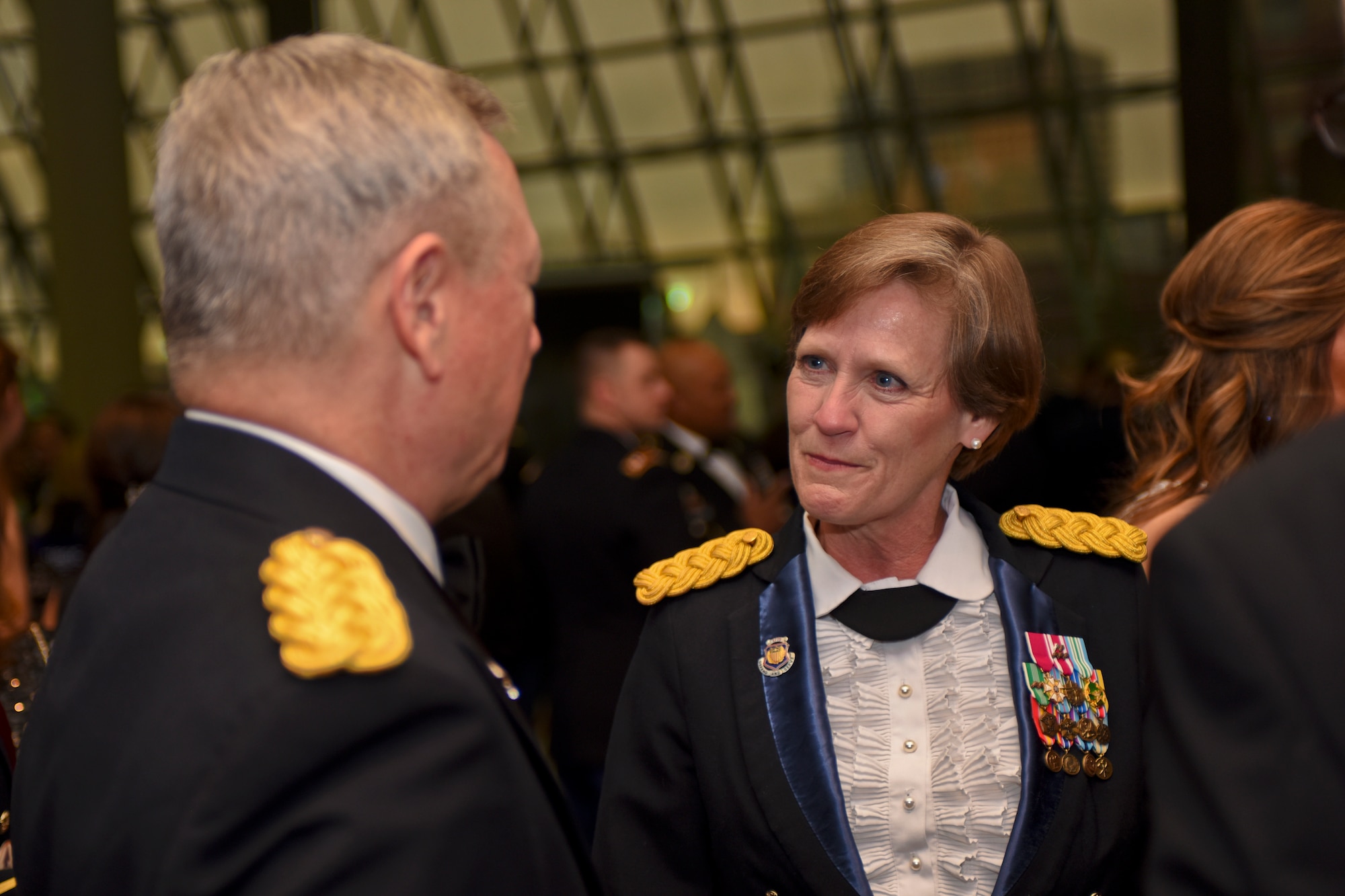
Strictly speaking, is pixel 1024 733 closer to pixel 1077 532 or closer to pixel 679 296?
pixel 1077 532

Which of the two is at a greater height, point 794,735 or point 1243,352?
point 1243,352

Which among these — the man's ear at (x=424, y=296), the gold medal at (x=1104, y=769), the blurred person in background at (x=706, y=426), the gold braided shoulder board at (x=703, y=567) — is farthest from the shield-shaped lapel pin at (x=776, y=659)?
the blurred person in background at (x=706, y=426)

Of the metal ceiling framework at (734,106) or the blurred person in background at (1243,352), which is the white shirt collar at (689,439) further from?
the metal ceiling framework at (734,106)

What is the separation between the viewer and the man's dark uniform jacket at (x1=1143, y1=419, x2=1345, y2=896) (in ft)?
2.49

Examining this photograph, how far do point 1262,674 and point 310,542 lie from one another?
69 cm

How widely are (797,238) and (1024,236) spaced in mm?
2559

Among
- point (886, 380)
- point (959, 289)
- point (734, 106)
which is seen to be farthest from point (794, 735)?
point (734, 106)

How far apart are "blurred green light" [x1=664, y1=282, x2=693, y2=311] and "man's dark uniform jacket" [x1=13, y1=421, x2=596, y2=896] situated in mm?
12955

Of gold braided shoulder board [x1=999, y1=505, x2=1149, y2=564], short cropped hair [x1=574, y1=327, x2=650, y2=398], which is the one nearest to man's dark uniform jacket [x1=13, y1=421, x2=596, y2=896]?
gold braided shoulder board [x1=999, y1=505, x2=1149, y2=564]

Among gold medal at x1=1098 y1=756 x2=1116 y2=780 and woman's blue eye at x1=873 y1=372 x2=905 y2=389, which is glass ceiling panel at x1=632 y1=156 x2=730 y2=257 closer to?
woman's blue eye at x1=873 y1=372 x2=905 y2=389

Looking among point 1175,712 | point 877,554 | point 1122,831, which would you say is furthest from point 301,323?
point 1122,831

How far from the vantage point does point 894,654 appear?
1.72m

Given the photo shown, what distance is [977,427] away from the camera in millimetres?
1861

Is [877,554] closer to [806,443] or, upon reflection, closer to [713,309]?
[806,443]
